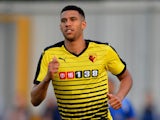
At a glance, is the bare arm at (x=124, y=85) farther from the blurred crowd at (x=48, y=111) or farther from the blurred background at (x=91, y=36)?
the blurred background at (x=91, y=36)

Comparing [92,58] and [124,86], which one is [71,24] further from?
[124,86]

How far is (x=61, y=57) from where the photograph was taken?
9.91 m

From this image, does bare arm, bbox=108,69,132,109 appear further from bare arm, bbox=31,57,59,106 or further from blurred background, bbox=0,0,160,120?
blurred background, bbox=0,0,160,120

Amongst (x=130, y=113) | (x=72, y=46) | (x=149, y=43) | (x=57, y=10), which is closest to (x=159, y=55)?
(x=149, y=43)

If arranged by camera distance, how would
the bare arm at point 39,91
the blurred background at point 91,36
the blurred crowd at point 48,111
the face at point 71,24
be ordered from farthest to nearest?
the blurred background at point 91,36
the blurred crowd at point 48,111
the face at point 71,24
the bare arm at point 39,91

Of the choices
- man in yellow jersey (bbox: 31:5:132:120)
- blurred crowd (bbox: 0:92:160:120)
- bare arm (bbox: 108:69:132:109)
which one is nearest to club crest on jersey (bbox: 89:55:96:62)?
man in yellow jersey (bbox: 31:5:132:120)

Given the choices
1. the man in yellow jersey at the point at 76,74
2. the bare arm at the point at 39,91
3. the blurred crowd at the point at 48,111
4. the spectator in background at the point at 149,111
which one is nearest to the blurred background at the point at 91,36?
the spectator in background at the point at 149,111

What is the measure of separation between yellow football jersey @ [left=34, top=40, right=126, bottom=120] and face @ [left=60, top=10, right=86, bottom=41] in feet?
0.70

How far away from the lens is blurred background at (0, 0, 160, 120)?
76.4 feet

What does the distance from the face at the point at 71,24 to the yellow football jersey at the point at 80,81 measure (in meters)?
0.21

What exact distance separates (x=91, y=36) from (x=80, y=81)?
13505 millimetres

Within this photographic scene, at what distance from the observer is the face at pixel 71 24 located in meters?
9.78

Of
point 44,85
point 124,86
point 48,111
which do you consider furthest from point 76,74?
point 48,111

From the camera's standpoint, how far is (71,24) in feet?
32.2
